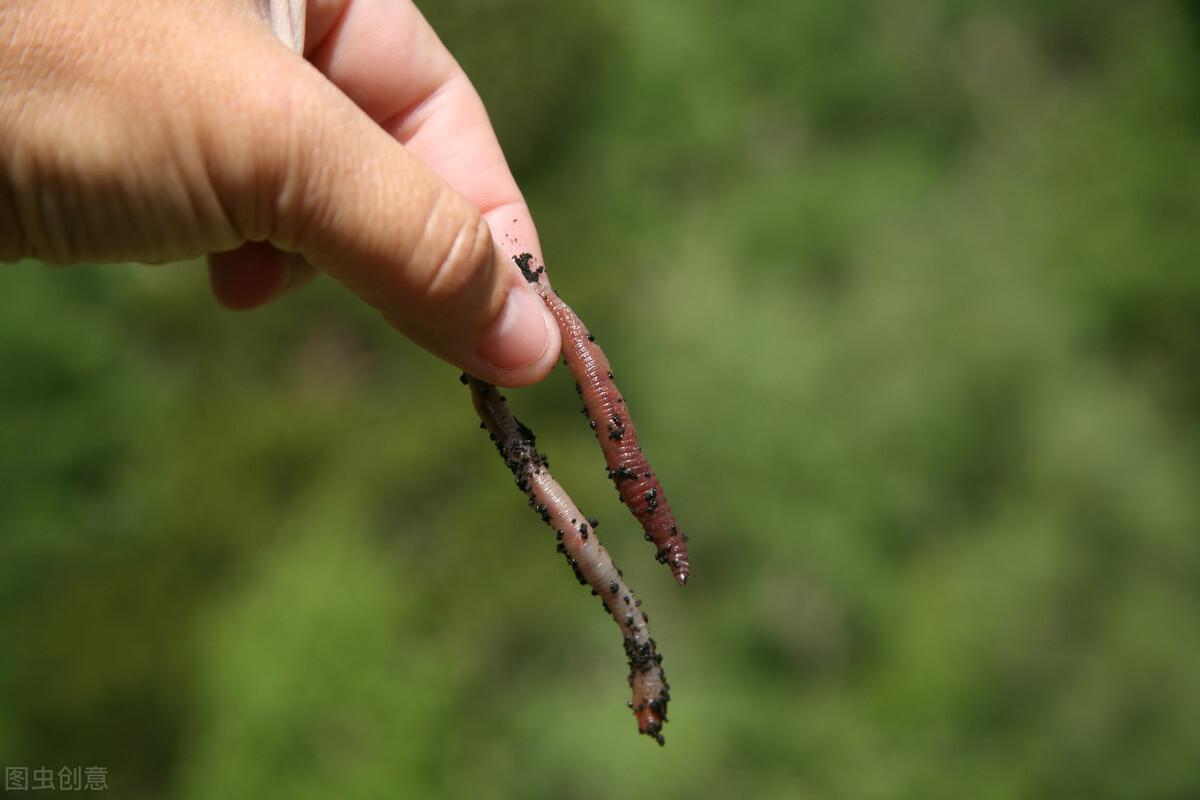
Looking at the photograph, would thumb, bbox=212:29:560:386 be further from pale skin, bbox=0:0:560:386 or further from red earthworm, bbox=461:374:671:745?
red earthworm, bbox=461:374:671:745

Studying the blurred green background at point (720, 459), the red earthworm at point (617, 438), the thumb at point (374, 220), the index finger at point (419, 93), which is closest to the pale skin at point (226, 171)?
the thumb at point (374, 220)

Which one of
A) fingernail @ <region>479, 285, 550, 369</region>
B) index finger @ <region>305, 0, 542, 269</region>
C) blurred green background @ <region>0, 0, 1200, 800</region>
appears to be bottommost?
blurred green background @ <region>0, 0, 1200, 800</region>

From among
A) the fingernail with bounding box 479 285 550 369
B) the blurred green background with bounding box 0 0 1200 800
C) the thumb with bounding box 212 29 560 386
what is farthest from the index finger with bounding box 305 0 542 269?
the blurred green background with bounding box 0 0 1200 800

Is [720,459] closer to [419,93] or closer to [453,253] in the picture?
[419,93]

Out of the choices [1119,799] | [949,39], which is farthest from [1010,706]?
[949,39]

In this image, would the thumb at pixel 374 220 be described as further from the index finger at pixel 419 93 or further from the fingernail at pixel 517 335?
the index finger at pixel 419 93

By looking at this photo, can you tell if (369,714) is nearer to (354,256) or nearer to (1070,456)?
(354,256)

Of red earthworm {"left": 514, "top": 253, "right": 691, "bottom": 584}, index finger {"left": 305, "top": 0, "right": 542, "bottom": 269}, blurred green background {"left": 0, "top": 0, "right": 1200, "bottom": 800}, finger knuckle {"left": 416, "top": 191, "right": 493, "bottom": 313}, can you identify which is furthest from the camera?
blurred green background {"left": 0, "top": 0, "right": 1200, "bottom": 800}
